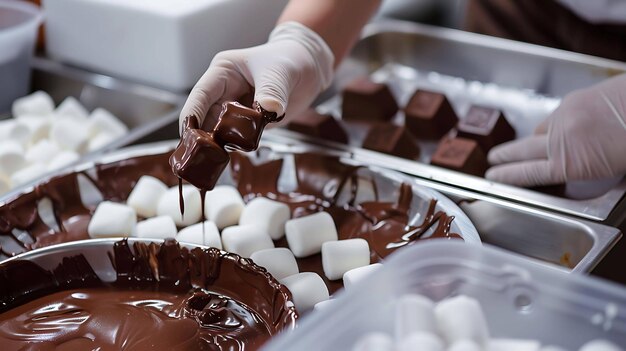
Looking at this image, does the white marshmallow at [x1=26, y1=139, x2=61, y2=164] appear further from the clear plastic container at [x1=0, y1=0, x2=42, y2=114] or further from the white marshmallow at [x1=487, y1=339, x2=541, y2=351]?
the white marshmallow at [x1=487, y1=339, x2=541, y2=351]

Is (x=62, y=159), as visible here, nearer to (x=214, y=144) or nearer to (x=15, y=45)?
(x=15, y=45)

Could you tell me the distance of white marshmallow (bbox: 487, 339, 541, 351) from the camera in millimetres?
909

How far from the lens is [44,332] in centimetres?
132

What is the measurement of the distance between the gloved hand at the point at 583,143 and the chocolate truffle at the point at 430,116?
307 mm

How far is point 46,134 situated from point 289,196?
82 centimetres

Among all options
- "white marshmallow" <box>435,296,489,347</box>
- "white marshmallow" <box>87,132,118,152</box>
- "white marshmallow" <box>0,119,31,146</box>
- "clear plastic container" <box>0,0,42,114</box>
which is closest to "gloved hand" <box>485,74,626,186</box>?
"white marshmallow" <box>435,296,489,347</box>

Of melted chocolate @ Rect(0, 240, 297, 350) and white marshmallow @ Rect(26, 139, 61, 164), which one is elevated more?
melted chocolate @ Rect(0, 240, 297, 350)

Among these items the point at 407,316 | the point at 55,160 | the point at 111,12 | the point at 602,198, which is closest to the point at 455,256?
the point at 407,316

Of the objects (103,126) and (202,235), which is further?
(103,126)

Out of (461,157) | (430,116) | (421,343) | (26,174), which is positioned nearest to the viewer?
(421,343)

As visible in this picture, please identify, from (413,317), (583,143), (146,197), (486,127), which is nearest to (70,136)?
(146,197)

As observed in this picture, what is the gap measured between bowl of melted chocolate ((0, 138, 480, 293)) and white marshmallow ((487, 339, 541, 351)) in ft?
1.72

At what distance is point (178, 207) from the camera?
5.59 feet

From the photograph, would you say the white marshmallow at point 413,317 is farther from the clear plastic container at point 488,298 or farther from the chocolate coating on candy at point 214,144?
the chocolate coating on candy at point 214,144
